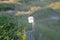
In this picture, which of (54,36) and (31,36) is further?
(54,36)

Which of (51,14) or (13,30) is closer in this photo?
(13,30)

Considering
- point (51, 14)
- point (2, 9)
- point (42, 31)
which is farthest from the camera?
point (2, 9)

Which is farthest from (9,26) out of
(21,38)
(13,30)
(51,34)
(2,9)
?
(2,9)

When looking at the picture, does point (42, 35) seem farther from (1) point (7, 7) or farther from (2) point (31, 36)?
(1) point (7, 7)

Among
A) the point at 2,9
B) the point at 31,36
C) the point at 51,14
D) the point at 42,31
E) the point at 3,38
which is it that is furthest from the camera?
the point at 2,9

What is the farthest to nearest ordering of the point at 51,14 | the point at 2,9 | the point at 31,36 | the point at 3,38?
1. the point at 2,9
2. the point at 51,14
3. the point at 3,38
4. the point at 31,36

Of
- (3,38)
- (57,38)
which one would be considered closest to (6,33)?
(3,38)

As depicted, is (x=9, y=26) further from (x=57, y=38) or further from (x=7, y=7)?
(x=7, y=7)

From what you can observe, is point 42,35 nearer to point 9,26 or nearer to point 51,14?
point 9,26

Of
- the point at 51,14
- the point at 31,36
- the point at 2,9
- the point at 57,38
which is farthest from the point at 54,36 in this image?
the point at 2,9
